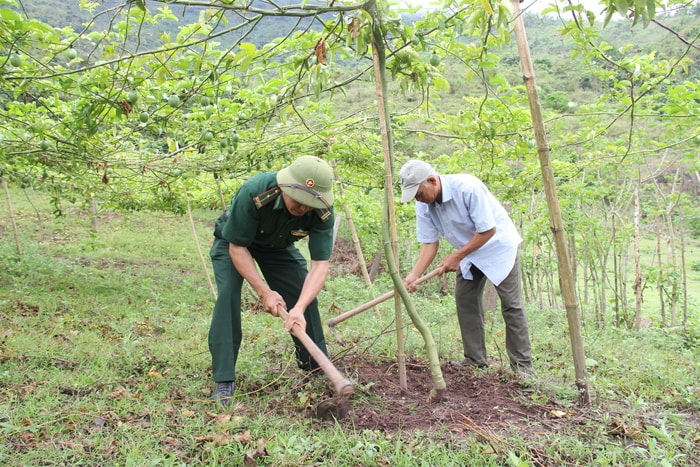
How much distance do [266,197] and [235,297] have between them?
712 millimetres

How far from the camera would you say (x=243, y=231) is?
313 cm

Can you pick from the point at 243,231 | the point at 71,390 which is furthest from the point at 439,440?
the point at 71,390

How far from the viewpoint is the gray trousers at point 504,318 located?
383 centimetres

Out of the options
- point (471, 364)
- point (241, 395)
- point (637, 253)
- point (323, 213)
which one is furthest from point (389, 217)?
point (637, 253)

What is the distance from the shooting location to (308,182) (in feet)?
9.51

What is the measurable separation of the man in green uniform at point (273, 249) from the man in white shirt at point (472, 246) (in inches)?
29.7

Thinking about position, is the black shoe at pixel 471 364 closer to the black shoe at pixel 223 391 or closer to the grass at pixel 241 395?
the grass at pixel 241 395

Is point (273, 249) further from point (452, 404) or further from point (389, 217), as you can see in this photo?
point (452, 404)

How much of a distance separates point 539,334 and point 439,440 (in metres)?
3.64

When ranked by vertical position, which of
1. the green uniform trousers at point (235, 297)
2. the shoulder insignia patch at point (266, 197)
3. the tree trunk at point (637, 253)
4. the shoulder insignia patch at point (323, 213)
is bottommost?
the tree trunk at point (637, 253)

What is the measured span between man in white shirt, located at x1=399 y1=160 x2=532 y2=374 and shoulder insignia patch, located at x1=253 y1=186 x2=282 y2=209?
3.01 ft

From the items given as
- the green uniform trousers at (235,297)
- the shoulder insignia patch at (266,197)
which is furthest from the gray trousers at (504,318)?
the shoulder insignia patch at (266,197)

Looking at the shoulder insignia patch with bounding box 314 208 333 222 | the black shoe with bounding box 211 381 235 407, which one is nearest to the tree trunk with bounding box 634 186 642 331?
the shoulder insignia patch with bounding box 314 208 333 222

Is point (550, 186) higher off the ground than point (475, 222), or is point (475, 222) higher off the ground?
point (550, 186)
